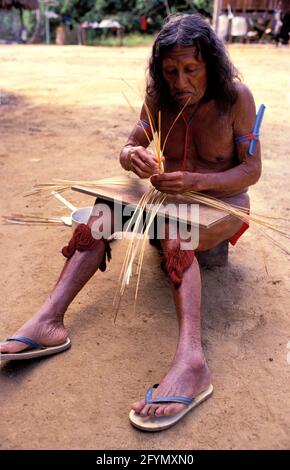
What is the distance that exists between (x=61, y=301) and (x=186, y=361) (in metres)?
0.55

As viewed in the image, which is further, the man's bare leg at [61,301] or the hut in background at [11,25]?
the hut in background at [11,25]

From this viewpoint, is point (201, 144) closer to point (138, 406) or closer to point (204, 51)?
point (204, 51)

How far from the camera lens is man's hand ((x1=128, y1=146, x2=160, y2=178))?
6.19 feet

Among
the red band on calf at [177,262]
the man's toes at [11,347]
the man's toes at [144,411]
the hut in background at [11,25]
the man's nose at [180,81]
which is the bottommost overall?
the man's toes at [144,411]

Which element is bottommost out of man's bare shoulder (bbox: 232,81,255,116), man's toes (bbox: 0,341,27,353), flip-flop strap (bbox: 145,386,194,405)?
flip-flop strap (bbox: 145,386,194,405)

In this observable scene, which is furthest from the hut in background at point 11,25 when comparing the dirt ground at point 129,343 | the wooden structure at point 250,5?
the dirt ground at point 129,343

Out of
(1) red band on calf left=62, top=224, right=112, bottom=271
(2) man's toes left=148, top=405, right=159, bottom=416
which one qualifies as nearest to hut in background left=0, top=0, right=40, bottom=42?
(1) red band on calf left=62, top=224, right=112, bottom=271

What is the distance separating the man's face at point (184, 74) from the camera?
1774 mm

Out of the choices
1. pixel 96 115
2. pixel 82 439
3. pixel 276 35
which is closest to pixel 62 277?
pixel 82 439

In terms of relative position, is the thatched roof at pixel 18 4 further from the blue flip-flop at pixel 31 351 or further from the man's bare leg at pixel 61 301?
the blue flip-flop at pixel 31 351

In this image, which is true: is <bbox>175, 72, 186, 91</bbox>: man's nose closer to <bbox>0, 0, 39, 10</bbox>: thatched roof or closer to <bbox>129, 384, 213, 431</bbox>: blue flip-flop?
<bbox>129, 384, 213, 431</bbox>: blue flip-flop

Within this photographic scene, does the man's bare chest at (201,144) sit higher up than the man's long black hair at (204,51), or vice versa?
the man's long black hair at (204,51)

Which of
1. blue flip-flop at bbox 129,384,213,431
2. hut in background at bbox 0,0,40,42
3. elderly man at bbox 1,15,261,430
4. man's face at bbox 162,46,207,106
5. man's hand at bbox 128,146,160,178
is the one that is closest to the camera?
blue flip-flop at bbox 129,384,213,431
